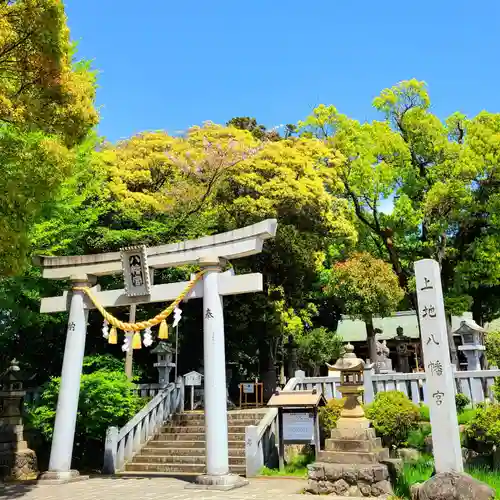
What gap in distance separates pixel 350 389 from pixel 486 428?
2.32 m

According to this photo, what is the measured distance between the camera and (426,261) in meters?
7.38

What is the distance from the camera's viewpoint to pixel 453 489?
615cm

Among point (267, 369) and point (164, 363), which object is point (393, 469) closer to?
point (164, 363)

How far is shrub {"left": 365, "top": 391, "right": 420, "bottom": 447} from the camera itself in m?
9.76

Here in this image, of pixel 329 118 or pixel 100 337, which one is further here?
pixel 329 118

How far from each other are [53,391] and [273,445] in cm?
582

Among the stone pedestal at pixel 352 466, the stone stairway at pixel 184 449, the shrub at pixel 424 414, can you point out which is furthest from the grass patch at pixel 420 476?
the stone stairway at pixel 184 449

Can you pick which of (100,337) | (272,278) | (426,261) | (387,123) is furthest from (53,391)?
(387,123)

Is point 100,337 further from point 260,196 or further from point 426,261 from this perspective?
point 426,261

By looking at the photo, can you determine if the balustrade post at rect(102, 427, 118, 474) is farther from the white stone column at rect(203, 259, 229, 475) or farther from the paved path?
the white stone column at rect(203, 259, 229, 475)

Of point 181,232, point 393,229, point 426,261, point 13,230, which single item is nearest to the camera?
point 13,230

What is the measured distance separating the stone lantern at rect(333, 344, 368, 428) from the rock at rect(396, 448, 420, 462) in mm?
2046

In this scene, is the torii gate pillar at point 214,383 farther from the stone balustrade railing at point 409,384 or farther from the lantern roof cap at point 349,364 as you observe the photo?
the stone balustrade railing at point 409,384

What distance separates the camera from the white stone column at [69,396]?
32.7 feet
